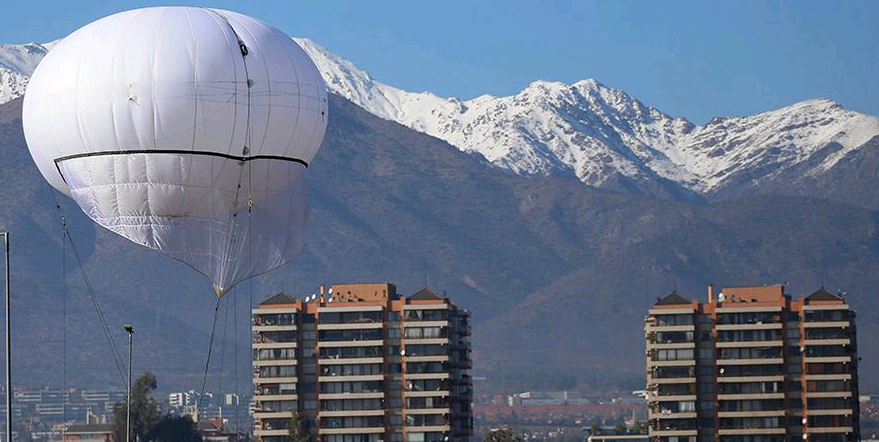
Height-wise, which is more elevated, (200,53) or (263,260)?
(200,53)

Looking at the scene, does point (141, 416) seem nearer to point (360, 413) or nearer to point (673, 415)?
point (360, 413)

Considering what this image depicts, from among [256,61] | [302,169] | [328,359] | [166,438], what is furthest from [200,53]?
[166,438]

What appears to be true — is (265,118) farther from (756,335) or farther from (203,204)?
(756,335)

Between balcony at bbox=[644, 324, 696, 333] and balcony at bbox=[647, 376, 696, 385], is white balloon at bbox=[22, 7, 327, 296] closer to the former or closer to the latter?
balcony at bbox=[647, 376, 696, 385]

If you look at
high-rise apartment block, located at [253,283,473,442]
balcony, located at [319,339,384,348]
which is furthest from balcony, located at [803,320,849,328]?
balcony, located at [319,339,384,348]

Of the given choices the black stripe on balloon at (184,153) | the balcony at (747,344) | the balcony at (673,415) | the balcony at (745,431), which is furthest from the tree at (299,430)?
the black stripe on balloon at (184,153)

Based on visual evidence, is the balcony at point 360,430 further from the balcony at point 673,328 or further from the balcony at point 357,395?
the balcony at point 673,328
